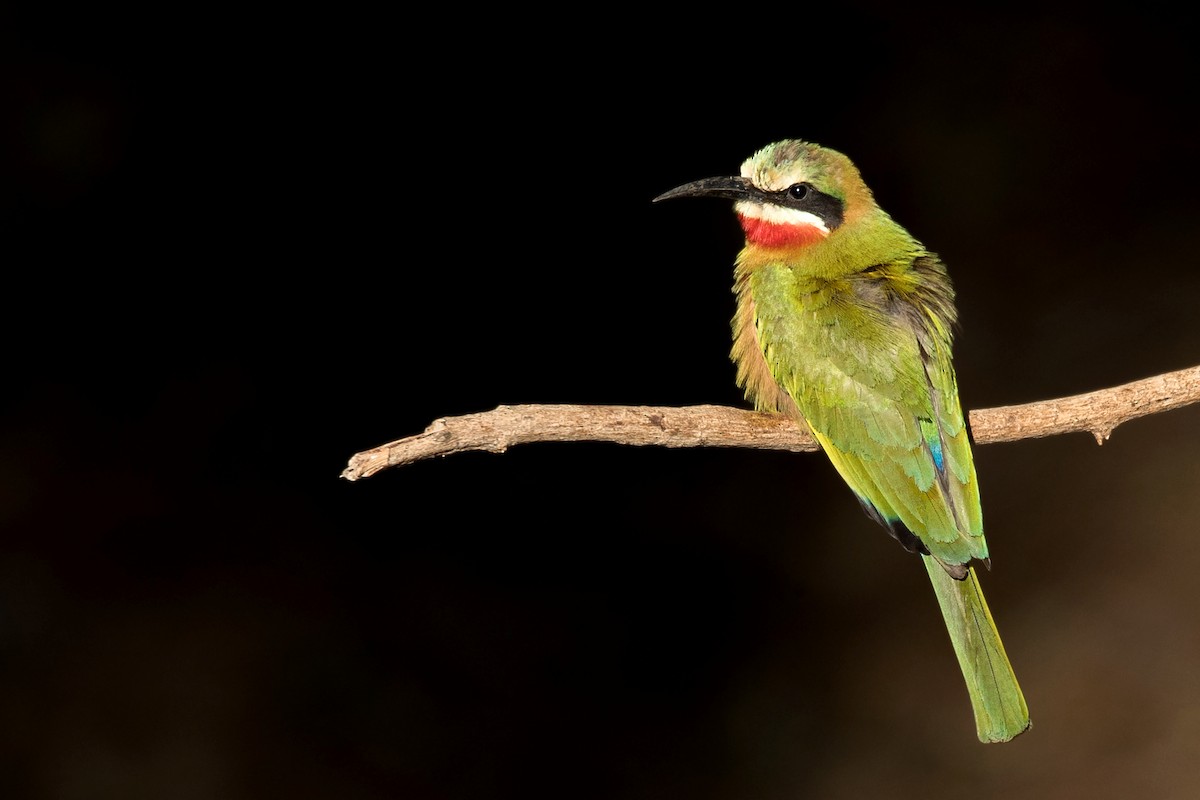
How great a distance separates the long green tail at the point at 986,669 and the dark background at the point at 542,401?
1602mm

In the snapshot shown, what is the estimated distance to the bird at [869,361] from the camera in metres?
2.48

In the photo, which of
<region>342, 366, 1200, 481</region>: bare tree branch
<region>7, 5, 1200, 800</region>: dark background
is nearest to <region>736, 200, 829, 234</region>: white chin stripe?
<region>342, 366, 1200, 481</region>: bare tree branch

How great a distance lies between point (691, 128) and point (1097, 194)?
1502mm

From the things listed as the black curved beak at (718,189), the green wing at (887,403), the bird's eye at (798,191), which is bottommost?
the green wing at (887,403)

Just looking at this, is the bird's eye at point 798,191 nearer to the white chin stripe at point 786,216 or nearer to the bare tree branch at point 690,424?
the white chin stripe at point 786,216

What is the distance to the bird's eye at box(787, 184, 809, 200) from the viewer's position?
113 inches

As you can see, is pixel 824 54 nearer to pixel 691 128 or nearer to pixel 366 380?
pixel 691 128

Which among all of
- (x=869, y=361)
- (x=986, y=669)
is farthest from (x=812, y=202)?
(x=986, y=669)

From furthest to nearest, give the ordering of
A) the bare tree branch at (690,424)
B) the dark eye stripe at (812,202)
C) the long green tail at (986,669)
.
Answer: the dark eye stripe at (812,202) < the long green tail at (986,669) < the bare tree branch at (690,424)

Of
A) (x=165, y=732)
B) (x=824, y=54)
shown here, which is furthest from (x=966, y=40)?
(x=165, y=732)

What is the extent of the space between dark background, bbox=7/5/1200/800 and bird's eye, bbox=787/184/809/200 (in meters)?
1.27

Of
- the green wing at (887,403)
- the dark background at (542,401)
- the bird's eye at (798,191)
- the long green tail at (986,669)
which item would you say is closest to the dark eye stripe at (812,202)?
the bird's eye at (798,191)

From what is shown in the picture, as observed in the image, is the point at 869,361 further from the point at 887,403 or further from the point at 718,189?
the point at 718,189

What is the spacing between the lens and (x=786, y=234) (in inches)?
113
